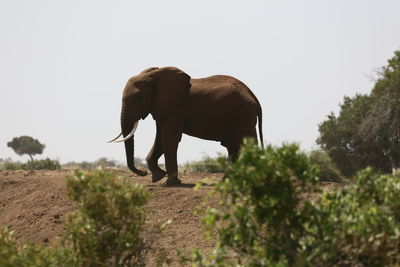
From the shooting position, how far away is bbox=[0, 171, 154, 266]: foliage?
25.7 ft

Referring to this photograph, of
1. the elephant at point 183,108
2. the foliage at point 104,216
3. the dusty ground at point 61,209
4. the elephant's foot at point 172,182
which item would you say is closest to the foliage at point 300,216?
the foliage at point 104,216

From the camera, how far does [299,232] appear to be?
690cm

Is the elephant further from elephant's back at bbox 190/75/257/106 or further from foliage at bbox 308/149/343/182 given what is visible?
foliage at bbox 308/149/343/182

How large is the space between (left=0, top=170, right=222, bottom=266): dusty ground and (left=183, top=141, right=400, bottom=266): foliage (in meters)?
4.54

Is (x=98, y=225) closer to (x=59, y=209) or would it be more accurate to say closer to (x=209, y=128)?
(x=59, y=209)

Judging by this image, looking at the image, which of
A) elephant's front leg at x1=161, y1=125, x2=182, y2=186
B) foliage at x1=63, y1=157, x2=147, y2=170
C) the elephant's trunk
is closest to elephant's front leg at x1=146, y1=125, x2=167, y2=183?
the elephant's trunk

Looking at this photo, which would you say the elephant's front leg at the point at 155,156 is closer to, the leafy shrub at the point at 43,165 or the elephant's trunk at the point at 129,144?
the elephant's trunk at the point at 129,144

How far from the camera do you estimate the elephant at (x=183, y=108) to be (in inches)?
647

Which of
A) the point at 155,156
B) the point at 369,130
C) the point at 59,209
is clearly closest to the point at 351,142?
the point at 369,130

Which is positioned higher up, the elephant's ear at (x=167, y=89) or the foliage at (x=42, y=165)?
the elephant's ear at (x=167, y=89)

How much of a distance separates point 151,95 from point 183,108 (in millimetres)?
Result: 770

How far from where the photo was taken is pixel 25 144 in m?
58.8

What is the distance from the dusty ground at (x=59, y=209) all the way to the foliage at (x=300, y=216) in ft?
14.9

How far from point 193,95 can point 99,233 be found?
29.4 feet
